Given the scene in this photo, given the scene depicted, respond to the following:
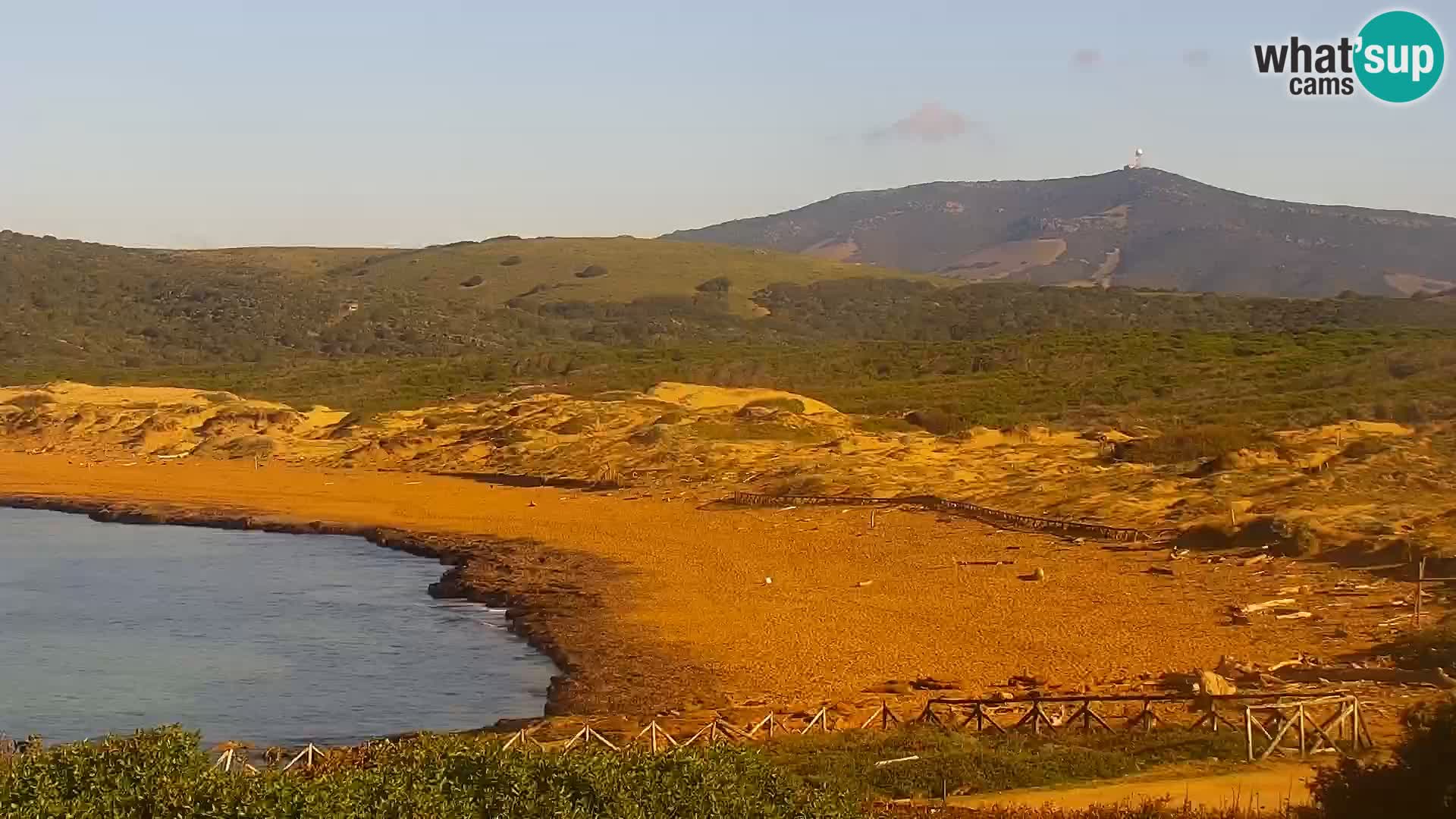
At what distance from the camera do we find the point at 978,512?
35.8 meters

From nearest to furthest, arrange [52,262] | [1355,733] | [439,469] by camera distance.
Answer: [1355,733], [439,469], [52,262]

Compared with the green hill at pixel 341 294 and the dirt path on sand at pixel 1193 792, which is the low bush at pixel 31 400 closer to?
the green hill at pixel 341 294

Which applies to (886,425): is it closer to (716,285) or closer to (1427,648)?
(1427,648)

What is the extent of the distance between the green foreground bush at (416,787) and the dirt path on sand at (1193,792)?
314 centimetres

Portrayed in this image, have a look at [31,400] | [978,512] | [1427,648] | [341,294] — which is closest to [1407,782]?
[1427,648]

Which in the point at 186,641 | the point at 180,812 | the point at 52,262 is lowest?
the point at 186,641

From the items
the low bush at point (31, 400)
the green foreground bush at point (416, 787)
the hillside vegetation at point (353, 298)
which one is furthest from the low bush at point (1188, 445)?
the hillside vegetation at point (353, 298)

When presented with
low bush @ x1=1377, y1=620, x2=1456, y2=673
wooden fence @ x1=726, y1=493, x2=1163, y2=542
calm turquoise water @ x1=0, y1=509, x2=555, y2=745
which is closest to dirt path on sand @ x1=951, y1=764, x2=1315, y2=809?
low bush @ x1=1377, y1=620, x2=1456, y2=673

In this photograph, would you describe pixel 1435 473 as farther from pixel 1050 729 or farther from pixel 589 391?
pixel 589 391

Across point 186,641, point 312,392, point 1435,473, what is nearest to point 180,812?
point 186,641

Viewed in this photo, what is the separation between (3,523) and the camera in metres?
43.9

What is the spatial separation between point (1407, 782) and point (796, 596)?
16.7 meters

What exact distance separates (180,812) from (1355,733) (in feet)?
35.0

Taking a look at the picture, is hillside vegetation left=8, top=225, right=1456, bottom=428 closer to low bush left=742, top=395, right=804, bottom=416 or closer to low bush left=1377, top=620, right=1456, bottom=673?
low bush left=742, top=395, right=804, bottom=416
